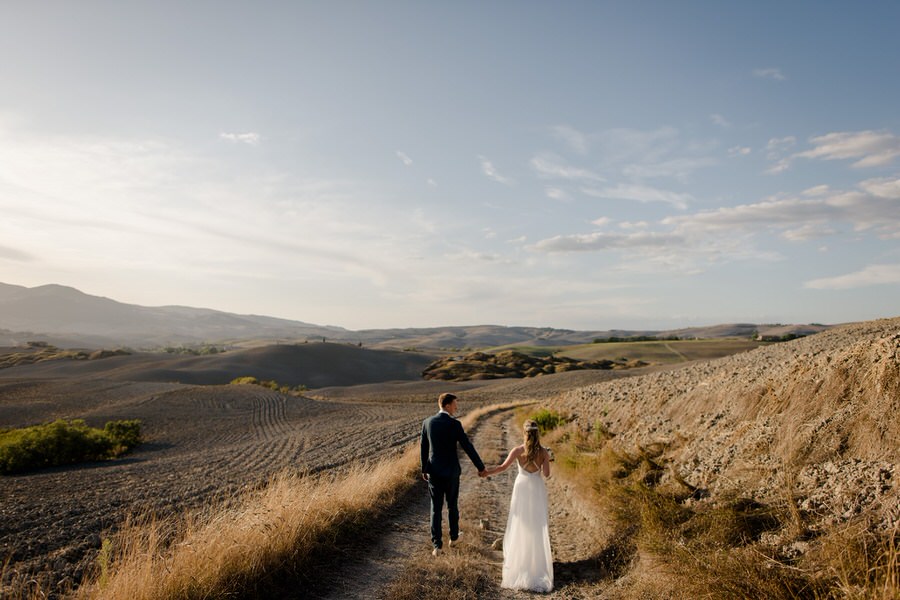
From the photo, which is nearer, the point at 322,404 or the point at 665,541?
the point at 665,541

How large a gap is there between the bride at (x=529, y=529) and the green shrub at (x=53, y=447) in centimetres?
2238

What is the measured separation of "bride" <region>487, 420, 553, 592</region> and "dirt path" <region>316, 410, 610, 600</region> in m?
0.19

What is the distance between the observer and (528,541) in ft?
23.0

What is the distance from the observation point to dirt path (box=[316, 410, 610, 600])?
22.0 feet

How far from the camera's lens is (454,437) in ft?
26.6

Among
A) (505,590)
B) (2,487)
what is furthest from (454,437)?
(2,487)

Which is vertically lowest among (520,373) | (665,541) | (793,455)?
(520,373)

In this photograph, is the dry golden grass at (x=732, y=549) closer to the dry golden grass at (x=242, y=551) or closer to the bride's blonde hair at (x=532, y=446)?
the bride's blonde hair at (x=532, y=446)

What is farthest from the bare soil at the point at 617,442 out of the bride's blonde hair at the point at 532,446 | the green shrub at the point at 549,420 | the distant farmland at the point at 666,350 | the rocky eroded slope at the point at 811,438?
the distant farmland at the point at 666,350

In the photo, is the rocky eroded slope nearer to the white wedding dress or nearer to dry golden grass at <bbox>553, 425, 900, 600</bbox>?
dry golden grass at <bbox>553, 425, 900, 600</bbox>

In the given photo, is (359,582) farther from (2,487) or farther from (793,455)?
(2,487)

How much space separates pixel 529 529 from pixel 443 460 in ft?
5.43

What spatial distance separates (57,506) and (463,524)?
10.9 metres

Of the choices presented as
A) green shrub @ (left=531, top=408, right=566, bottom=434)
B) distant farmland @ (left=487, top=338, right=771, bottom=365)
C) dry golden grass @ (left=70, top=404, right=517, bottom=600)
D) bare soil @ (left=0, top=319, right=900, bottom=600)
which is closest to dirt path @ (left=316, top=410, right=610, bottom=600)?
bare soil @ (left=0, top=319, right=900, bottom=600)
